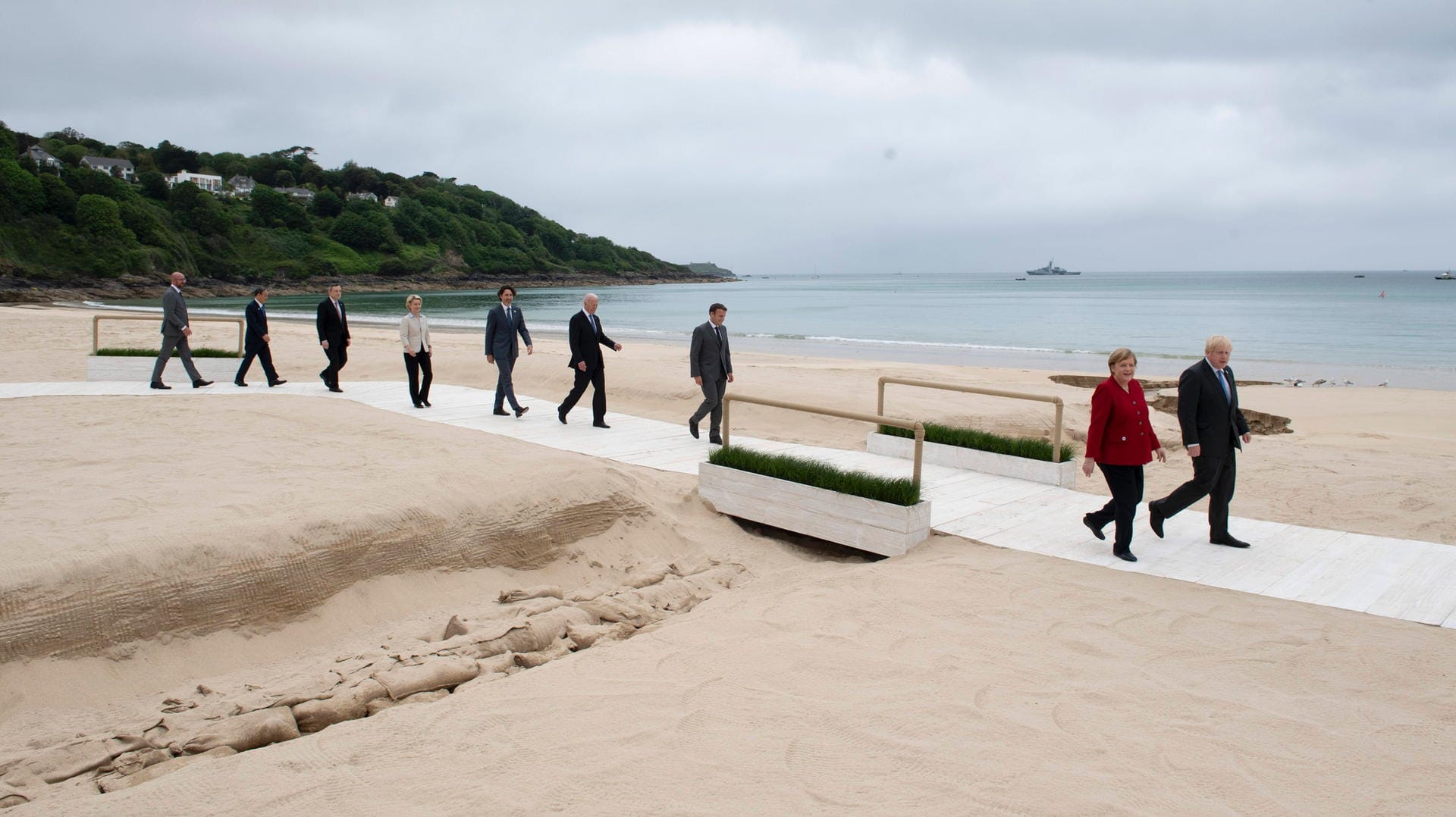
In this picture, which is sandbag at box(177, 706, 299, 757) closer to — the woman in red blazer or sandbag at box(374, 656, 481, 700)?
sandbag at box(374, 656, 481, 700)

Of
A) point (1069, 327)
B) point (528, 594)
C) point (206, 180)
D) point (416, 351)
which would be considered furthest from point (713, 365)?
point (206, 180)

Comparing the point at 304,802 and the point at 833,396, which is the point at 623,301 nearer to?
the point at 833,396

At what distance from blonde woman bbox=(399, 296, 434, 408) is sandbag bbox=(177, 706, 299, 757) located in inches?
316

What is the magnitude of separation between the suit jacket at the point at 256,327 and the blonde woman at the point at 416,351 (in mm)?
2689

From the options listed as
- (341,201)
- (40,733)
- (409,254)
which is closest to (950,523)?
(40,733)

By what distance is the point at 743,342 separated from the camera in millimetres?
38875

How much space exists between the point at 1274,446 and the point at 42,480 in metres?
14.6

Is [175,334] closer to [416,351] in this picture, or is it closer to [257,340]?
[257,340]

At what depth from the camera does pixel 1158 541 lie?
6891 millimetres

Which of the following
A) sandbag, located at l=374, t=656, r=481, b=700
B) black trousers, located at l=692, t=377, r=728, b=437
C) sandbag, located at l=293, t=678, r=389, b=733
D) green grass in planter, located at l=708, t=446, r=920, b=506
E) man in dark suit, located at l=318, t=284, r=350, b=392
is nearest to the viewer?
sandbag, located at l=293, t=678, r=389, b=733

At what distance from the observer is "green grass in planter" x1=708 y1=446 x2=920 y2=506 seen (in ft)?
22.6

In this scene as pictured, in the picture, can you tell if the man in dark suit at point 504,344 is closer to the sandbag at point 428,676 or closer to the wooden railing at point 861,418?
the wooden railing at point 861,418

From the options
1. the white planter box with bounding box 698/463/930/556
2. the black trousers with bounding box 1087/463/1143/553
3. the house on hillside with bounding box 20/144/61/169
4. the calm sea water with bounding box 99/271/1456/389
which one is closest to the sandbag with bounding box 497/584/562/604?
the white planter box with bounding box 698/463/930/556

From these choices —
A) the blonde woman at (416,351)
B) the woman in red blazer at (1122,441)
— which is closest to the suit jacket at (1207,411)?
the woman in red blazer at (1122,441)
